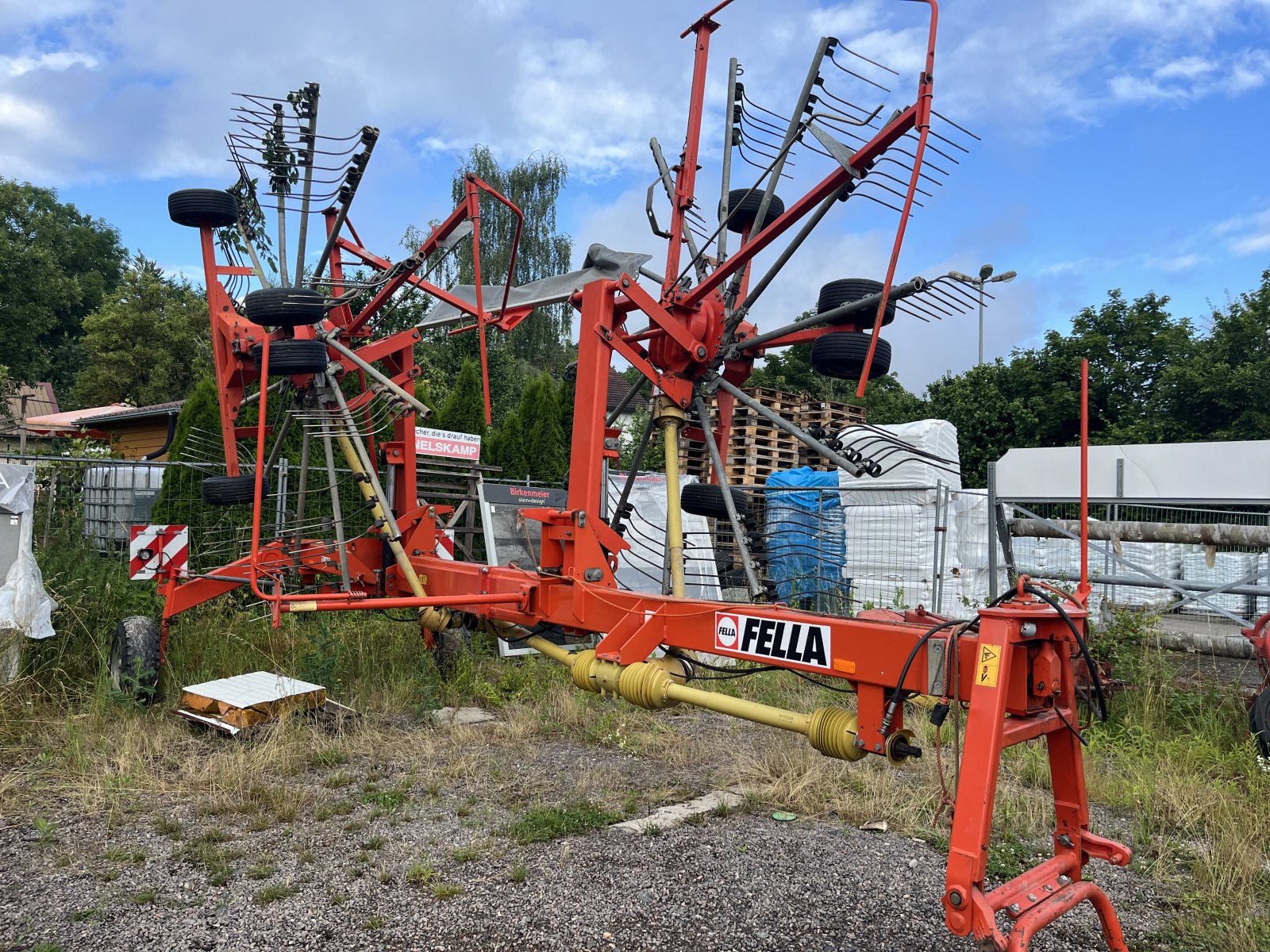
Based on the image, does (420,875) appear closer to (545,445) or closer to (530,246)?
(545,445)

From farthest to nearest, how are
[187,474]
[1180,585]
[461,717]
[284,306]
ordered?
1. [187,474]
2. [1180,585]
3. [461,717]
4. [284,306]

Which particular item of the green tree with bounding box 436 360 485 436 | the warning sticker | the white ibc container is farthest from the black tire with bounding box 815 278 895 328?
the green tree with bounding box 436 360 485 436

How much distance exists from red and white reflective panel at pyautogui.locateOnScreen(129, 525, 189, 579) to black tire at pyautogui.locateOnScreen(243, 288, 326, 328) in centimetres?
220

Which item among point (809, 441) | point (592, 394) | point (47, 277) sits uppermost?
point (47, 277)

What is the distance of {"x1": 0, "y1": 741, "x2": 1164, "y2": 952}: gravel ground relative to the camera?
341 cm

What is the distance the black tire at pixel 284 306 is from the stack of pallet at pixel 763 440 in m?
8.23

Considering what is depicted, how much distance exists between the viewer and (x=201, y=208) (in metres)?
5.59

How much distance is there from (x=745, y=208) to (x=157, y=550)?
4860 mm

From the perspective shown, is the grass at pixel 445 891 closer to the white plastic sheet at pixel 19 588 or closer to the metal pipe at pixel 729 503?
the metal pipe at pixel 729 503

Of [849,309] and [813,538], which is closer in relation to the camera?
[849,309]

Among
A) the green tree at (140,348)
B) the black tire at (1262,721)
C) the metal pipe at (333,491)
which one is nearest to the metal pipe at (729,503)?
the metal pipe at (333,491)

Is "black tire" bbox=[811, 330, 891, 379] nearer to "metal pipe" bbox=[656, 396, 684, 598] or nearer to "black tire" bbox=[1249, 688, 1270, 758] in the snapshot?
"metal pipe" bbox=[656, 396, 684, 598]

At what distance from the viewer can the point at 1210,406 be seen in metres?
25.2

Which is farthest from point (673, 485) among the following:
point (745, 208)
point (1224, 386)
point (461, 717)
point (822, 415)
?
point (1224, 386)
